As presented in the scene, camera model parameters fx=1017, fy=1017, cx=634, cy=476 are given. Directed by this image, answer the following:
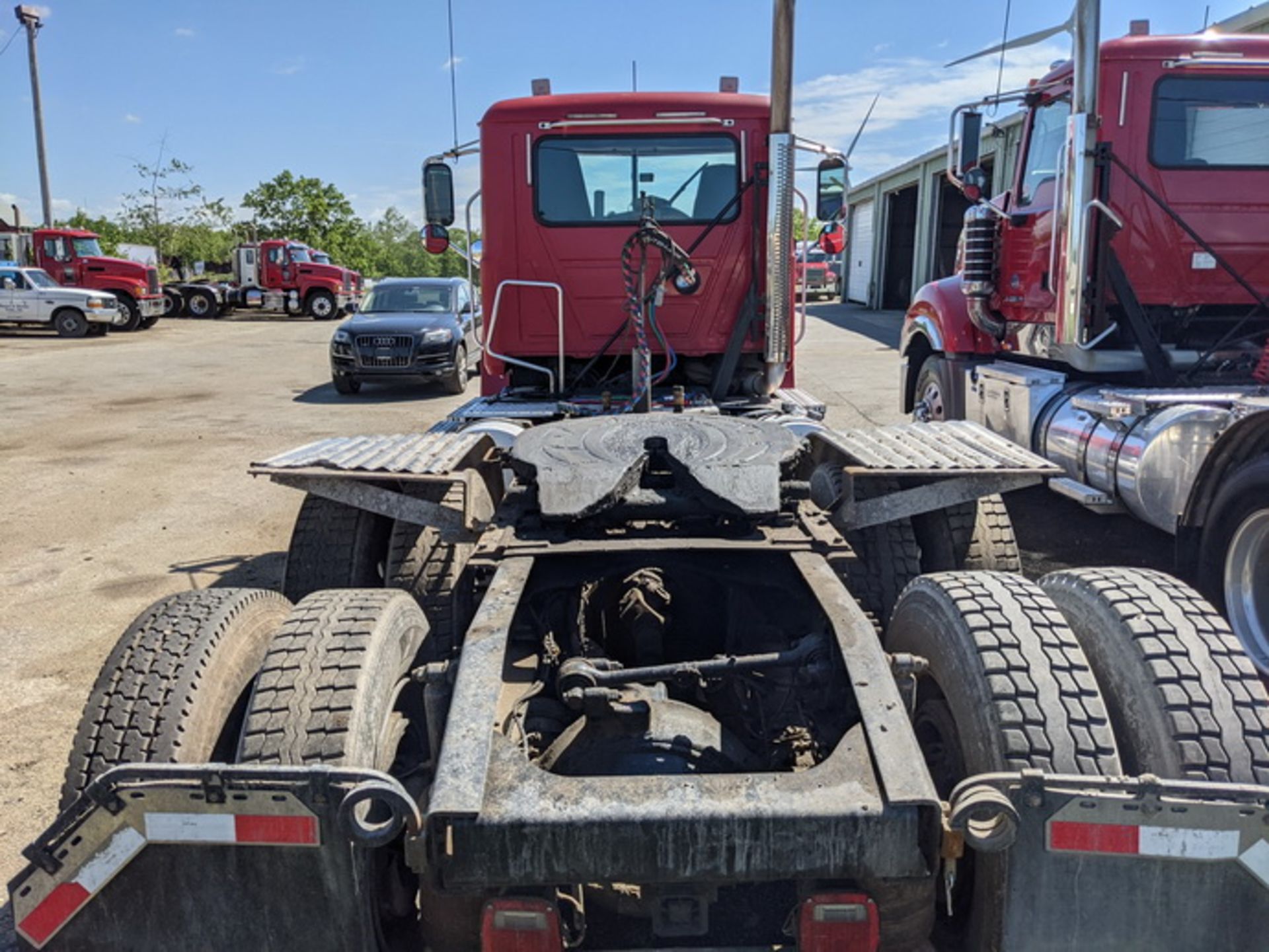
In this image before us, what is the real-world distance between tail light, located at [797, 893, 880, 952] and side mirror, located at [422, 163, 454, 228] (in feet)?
16.5

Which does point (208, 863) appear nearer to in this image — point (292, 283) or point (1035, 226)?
point (1035, 226)

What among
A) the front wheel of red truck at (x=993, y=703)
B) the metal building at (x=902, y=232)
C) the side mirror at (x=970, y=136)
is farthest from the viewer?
the metal building at (x=902, y=232)

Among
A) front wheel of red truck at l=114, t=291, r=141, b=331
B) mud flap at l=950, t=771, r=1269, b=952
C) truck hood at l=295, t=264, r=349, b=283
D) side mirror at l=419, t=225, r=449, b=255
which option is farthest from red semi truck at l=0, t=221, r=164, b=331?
mud flap at l=950, t=771, r=1269, b=952

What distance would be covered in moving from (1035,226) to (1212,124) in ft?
3.75

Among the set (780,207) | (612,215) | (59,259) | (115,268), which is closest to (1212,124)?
(780,207)

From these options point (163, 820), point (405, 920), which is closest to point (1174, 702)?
point (405, 920)

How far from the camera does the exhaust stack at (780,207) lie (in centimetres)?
488

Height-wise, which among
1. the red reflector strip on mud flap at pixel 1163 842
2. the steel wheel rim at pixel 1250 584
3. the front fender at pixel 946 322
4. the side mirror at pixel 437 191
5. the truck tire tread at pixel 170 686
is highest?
the side mirror at pixel 437 191

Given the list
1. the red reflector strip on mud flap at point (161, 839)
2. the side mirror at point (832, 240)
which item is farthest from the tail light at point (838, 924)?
the side mirror at point (832, 240)

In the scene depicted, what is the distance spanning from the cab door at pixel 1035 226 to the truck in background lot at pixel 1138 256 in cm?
2

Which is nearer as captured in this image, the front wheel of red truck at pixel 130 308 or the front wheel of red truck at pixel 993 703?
the front wheel of red truck at pixel 993 703

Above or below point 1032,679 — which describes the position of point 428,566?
below

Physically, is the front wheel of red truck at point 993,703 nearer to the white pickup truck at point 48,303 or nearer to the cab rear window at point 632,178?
the cab rear window at point 632,178

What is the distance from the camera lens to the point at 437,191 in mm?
6039
